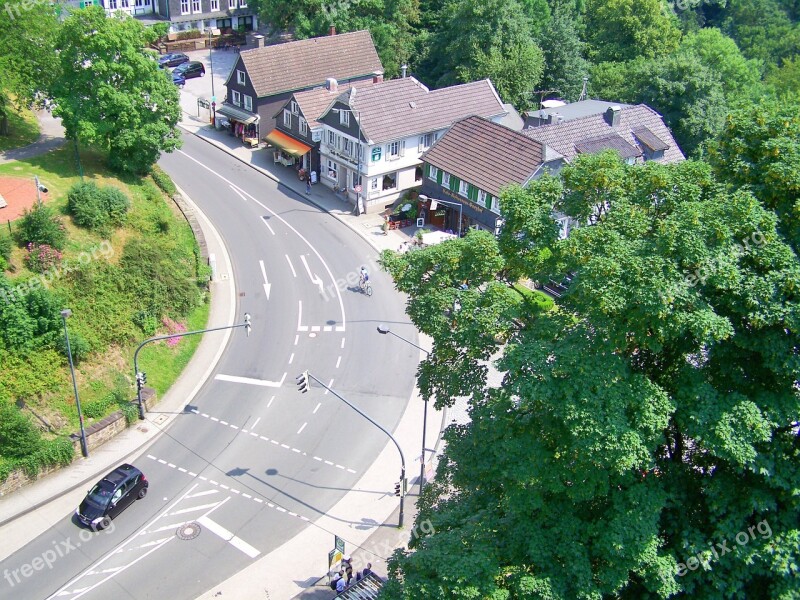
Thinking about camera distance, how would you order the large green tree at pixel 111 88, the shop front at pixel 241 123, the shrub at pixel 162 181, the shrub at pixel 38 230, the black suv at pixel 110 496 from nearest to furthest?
the black suv at pixel 110 496 → the shrub at pixel 38 230 → the large green tree at pixel 111 88 → the shrub at pixel 162 181 → the shop front at pixel 241 123

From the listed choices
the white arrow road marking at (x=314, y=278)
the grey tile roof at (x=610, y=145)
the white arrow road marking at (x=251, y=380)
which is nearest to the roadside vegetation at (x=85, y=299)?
the white arrow road marking at (x=251, y=380)

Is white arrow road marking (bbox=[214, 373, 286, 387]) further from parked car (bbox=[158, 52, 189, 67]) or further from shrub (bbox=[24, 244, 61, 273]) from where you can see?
parked car (bbox=[158, 52, 189, 67])

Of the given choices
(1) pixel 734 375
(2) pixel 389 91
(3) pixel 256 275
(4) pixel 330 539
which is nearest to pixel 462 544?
(1) pixel 734 375

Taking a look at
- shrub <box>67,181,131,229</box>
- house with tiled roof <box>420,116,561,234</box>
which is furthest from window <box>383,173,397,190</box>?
shrub <box>67,181,131,229</box>

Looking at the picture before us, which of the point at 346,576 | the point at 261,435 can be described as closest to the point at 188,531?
the point at 261,435

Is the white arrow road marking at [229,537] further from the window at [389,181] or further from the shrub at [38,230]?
the window at [389,181]

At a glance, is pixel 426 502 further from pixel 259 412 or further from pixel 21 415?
pixel 21 415
